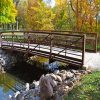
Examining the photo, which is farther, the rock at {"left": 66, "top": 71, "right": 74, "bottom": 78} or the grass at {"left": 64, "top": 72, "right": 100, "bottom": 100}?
the rock at {"left": 66, "top": 71, "right": 74, "bottom": 78}

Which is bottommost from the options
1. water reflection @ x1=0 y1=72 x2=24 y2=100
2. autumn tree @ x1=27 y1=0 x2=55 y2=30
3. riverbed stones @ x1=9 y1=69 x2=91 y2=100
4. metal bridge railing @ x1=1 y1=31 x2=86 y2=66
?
water reflection @ x1=0 y1=72 x2=24 y2=100

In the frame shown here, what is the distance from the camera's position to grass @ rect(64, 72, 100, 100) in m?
9.53

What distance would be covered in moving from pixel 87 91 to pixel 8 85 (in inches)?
342

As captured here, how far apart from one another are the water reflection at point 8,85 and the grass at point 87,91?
18.1ft

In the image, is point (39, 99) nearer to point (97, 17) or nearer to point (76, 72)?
point (76, 72)

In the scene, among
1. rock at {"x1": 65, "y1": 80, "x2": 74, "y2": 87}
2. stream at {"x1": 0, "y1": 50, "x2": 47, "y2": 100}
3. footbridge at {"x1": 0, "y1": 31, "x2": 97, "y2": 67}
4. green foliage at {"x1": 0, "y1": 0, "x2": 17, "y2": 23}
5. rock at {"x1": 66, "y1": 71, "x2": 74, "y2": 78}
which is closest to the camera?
rock at {"x1": 65, "y1": 80, "x2": 74, "y2": 87}

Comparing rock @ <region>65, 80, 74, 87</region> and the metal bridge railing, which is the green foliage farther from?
rock @ <region>65, 80, 74, 87</region>

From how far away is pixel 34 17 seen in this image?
38.1 m

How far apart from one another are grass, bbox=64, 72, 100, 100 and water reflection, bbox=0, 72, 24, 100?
5511 millimetres

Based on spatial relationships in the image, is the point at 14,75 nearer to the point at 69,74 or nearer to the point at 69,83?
the point at 69,74

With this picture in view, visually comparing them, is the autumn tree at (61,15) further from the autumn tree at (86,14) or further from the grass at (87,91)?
the grass at (87,91)

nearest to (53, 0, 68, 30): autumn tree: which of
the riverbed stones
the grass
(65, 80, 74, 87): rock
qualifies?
the riverbed stones

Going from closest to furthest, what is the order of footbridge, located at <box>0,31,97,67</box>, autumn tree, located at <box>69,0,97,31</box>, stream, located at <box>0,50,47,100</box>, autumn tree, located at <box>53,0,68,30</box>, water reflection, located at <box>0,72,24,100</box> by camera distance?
footbridge, located at <box>0,31,97,67</box>
water reflection, located at <box>0,72,24,100</box>
stream, located at <box>0,50,47,100</box>
autumn tree, located at <box>69,0,97,31</box>
autumn tree, located at <box>53,0,68,30</box>

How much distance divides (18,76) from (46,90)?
31.4 ft
